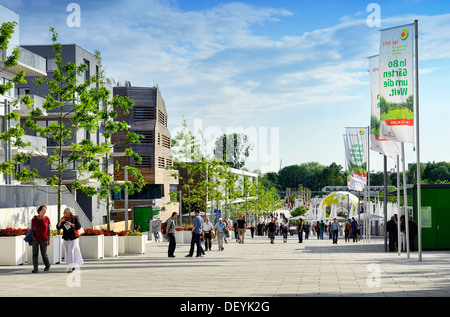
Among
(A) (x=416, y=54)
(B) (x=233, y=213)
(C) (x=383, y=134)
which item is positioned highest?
(A) (x=416, y=54)

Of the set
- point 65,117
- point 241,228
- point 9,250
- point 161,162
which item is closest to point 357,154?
point 241,228

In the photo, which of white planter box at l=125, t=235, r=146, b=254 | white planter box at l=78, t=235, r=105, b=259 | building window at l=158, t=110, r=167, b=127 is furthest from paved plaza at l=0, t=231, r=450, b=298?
building window at l=158, t=110, r=167, b=127

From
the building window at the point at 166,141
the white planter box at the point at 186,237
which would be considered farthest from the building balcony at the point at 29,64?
the building window at the point at 166,141

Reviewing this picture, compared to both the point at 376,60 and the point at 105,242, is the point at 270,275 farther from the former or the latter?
the point at 376,60

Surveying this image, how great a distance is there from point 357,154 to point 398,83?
1837 centimetres

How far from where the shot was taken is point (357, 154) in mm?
38281

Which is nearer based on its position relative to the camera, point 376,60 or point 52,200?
point 376,60

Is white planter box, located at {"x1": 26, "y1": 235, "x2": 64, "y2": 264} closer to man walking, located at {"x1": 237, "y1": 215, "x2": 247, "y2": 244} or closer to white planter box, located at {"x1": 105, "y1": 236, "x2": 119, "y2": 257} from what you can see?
white planter box, located at {"x1": 105, "y1": 236, "x2": 119, "y2": 257}

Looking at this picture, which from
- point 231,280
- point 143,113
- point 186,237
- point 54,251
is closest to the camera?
A: point 231,280

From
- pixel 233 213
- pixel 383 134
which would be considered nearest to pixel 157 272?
pixel 383 134

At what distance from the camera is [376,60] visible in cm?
2575

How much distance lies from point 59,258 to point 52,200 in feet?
44.7

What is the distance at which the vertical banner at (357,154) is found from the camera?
1487 inches

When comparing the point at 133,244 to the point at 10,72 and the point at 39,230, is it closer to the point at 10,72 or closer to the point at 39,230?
the point at 39,230
